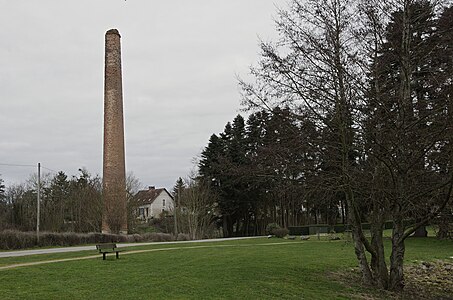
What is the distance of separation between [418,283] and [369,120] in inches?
256

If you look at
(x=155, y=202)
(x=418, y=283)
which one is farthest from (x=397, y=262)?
(x=155, y=202)

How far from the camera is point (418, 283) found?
587 inches

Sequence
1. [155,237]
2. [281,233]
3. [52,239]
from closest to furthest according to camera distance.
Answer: [52,239]
[281,233]
[155,237]

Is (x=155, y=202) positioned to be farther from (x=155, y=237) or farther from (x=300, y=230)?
(x=300, y=230)

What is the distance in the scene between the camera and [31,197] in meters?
50.3

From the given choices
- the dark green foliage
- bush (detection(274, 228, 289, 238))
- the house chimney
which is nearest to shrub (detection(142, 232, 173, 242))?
the dark green foliage

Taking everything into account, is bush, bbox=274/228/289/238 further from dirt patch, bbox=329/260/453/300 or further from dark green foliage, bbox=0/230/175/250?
dirt patch, bbox=329/260/453/300

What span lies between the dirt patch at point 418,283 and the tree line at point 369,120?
1.71ft

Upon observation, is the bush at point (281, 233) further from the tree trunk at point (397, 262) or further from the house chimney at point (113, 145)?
the tree trunk at point (397, 262)

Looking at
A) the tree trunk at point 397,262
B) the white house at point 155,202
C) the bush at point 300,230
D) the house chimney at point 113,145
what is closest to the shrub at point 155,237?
the house chimney at point 113,145

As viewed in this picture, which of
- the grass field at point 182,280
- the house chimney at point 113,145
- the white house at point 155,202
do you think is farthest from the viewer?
the white house at point 155,202

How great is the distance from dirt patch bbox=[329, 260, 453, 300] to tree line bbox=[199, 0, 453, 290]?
Result: 0.52 m

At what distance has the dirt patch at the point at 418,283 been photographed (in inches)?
495

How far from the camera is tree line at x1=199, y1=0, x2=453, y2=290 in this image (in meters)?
11.7
